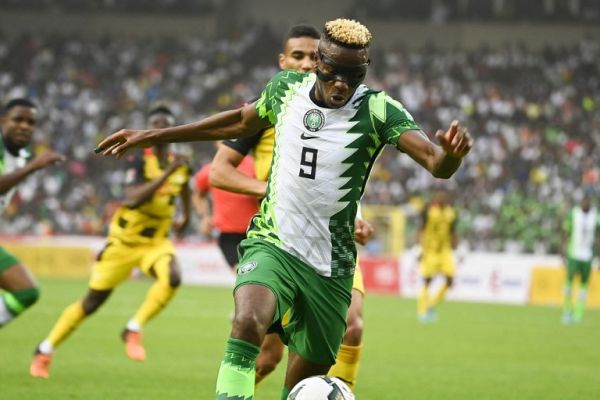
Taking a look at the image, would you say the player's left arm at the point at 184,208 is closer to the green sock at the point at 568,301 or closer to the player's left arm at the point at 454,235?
the player's left arm at the point at 454,235

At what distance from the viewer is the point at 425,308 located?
2089 centimetres

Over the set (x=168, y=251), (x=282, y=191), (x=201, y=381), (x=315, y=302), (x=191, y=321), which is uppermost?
(x=282, y=191)

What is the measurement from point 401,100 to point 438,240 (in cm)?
1814

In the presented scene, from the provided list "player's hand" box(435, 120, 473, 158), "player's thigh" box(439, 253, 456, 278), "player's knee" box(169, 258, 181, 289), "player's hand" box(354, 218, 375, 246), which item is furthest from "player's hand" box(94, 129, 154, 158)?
"player's thigh" box(439, 253, 456, 278)

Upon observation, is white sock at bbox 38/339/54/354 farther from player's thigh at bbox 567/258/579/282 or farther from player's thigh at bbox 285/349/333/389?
player's thigh at bbox 567/258/579/282

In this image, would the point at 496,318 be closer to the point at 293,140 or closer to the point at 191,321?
the point at 191,321

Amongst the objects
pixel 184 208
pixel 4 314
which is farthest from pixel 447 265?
pixel 4 314

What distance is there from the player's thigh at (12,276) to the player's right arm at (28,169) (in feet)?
2.35

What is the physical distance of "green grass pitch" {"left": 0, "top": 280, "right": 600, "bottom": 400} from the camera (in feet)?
32.5

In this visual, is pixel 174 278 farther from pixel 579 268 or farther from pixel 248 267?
pixel 579 268

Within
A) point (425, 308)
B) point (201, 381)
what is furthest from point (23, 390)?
point (425, 308)

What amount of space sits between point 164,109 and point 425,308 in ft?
33.5

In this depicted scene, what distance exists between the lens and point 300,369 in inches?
249

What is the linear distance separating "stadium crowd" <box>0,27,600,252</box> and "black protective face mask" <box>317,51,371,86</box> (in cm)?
2496
